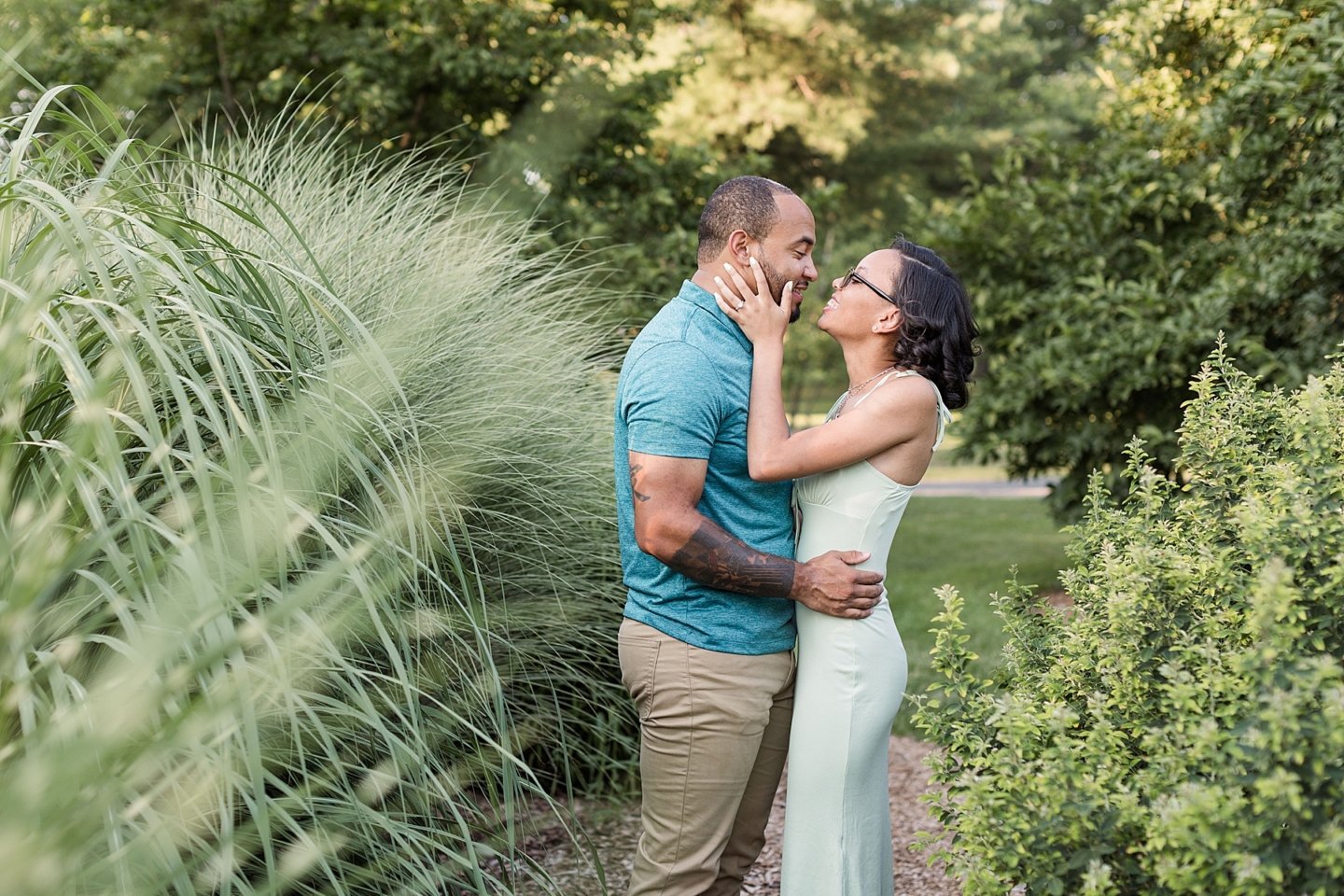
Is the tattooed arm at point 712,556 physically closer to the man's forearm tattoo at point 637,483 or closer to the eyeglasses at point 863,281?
the man's forearm tattoo at point 637,483

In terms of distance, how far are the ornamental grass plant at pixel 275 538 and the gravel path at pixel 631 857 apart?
0.59 ft

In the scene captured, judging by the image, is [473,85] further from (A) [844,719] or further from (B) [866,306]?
(A) [844,719]

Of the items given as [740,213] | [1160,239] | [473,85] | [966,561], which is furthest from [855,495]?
[966,561]

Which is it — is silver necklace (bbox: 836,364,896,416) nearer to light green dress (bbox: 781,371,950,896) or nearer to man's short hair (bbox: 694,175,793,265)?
light green dress (bbox: 781,371,950,896)

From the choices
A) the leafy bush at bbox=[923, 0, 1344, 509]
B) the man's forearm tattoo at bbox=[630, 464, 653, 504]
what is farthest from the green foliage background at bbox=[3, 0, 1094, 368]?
Result: the man's forearm tattoo at bbox=[630, 464, 653, 504]

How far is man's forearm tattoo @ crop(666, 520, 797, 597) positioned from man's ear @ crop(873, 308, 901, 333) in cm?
65

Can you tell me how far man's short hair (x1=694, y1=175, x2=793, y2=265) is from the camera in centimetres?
258

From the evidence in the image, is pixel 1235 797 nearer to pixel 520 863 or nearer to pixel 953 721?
pixel 953 721

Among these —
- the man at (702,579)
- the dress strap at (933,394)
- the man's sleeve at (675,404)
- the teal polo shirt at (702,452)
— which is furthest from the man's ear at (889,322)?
the man's sleeve at (675,404)

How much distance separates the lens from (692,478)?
7.65 ft

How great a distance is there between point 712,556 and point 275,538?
996 millimetres

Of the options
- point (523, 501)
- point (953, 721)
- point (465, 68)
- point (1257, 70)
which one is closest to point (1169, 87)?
point (1257, 70)

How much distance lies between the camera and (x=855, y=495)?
8.16ft

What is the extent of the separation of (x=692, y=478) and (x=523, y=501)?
1.18 m
